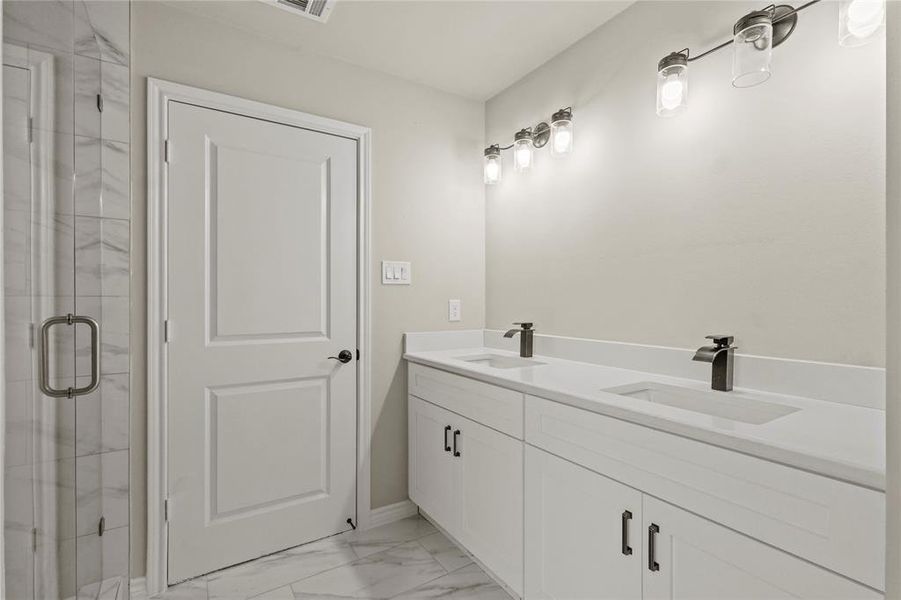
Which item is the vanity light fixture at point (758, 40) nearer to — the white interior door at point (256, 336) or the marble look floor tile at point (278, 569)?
the white interior door at point (256, 336)

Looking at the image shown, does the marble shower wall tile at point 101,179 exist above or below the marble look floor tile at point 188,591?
above

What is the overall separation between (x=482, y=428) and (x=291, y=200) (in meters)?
1.30

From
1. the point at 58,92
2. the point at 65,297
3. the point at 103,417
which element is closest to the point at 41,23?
the point at 58,92

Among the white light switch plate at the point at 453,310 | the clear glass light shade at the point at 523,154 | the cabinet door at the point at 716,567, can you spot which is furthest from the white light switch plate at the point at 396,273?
the cabinet door at the point at 716,567

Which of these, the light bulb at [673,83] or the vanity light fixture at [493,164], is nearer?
the light bulb at [673,83]

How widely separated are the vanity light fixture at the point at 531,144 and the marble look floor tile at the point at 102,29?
5.31ft

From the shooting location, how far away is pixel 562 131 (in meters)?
2.03

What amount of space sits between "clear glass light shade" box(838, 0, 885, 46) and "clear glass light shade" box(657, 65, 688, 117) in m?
0.42

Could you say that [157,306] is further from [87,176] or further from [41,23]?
[41,23]

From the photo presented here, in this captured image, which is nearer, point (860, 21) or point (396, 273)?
point (860, 21)

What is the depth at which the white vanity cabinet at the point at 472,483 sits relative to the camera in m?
1.62

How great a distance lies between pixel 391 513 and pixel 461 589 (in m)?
0.64

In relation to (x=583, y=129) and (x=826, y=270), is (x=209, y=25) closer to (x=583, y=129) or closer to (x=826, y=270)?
(x=583, y=129)

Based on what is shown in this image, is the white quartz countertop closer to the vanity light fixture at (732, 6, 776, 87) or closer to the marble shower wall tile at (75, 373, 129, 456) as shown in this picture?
the vanity light fixture at (732, 6, 776, 87)
